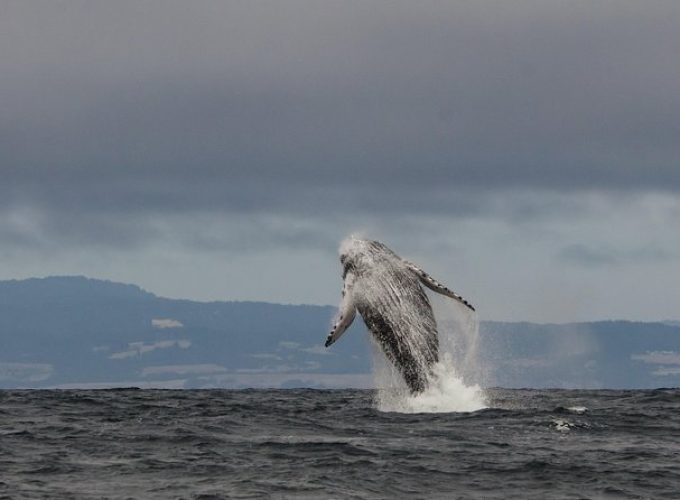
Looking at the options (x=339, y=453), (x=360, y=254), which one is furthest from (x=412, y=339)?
(x=339, y=453)

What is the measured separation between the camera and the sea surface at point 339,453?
17.1m

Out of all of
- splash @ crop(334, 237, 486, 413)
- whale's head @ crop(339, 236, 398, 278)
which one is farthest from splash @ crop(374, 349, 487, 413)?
whale's head @ crop(339, 236, 398, 278)

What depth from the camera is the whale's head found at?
91.1ft

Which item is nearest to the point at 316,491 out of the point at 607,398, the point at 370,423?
the point at 370,423

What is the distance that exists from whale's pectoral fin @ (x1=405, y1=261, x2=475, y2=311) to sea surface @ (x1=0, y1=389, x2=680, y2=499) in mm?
2539

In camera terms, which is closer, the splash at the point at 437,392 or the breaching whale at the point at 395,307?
the breaching whale at the point at 395,307

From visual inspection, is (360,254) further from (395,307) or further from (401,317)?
(401,317)

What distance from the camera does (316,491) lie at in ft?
55.2

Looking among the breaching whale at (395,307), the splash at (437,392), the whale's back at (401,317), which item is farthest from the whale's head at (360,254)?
the splash at (437,392)

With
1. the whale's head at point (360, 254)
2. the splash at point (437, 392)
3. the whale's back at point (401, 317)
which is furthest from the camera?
the whale's head at point (360, 254)

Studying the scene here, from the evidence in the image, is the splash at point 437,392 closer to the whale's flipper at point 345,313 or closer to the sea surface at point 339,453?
the sea surface at point 339,453

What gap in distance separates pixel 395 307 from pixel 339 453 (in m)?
6.98

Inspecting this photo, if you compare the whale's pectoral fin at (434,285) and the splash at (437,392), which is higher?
the whale's pectoral fin at (434,285)

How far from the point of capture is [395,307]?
1045 inches
